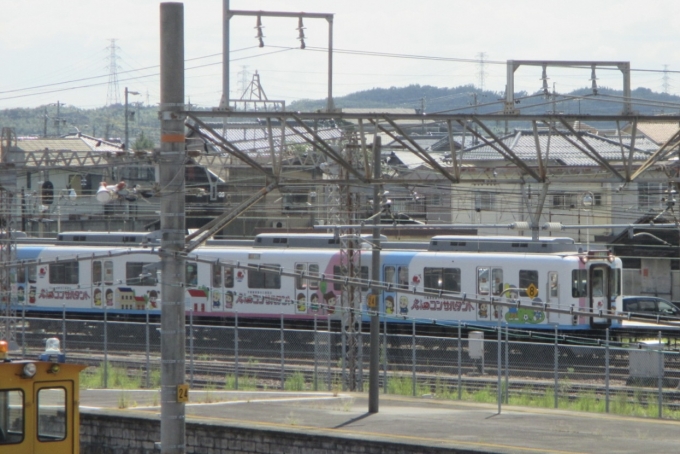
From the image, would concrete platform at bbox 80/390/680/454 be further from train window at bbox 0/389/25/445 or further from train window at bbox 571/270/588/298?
train window at bbox 571/270/588/298

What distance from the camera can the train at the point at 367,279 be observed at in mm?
25688

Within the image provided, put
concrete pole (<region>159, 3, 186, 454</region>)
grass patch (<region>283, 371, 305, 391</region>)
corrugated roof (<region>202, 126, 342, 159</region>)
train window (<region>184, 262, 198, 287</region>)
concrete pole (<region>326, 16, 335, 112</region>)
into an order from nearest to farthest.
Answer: concrete pole (<region>159, 3, 186, 454</region>) → concrete pole (<region>326, 16, 335, 112</region>) → corrugated roof (<region>202, 126, 342, 159</region>) → grass patch (<region>283, 371, 305, 391</region>) → train window (<region>184, 262, 198, 287</region>)

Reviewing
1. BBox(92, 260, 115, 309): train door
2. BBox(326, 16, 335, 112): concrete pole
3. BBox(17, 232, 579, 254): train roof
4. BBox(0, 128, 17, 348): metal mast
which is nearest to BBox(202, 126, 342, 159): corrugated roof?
BBox(326, 16, 335, 112): concrete pole

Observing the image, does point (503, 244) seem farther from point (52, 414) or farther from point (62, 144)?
point (62, 144)

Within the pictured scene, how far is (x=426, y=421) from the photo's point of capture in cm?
1546

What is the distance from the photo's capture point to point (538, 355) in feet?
76.6

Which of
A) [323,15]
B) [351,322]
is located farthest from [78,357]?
[323,15]

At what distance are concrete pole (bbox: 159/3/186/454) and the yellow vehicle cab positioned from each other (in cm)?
97

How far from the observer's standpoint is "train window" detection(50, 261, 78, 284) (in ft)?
99.6

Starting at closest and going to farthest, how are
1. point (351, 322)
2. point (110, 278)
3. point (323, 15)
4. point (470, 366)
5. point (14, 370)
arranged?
point (14, 370) → point (323, 15) → point (351, 322) → point (470, 366) → point (110, 278)

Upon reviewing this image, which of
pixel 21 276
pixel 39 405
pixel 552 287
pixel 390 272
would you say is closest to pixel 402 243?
pixel 390 272

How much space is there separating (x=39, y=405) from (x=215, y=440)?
461 centimetres

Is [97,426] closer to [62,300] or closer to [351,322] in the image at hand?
[351,322]

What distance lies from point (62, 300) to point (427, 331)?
11394 millimetres
